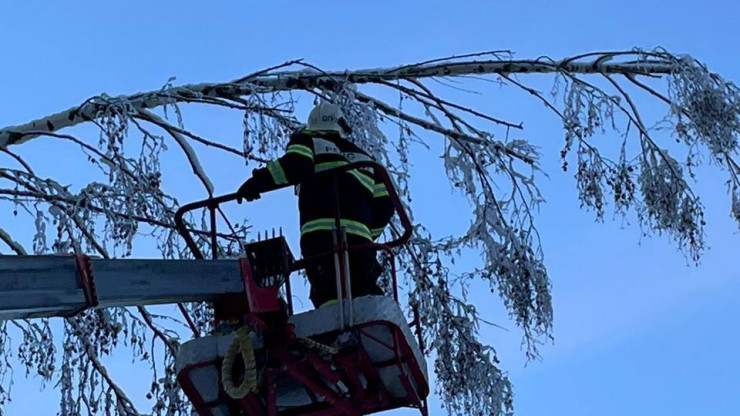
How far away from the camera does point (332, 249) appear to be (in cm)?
678

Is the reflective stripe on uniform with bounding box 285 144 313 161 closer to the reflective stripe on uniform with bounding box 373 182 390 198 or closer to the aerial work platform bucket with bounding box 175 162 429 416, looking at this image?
the aerial work platform bucket with bounding box 175 162 429 416

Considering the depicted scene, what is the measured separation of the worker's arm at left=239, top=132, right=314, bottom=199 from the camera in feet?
21.2

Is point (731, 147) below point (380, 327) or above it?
above

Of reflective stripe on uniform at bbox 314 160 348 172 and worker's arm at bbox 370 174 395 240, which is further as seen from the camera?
worker's arm at bbox 370 174 395 240

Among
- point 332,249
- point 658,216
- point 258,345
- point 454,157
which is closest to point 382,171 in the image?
point 332,249

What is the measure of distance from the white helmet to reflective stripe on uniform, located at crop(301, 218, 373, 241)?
49cm

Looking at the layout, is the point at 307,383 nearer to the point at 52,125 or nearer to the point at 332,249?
the point at 332,249

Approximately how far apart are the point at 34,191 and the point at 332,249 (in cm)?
203

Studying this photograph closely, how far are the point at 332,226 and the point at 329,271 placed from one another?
21 cm

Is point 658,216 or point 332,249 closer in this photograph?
point 332,249

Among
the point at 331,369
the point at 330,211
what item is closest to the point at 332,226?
the point at 330,211

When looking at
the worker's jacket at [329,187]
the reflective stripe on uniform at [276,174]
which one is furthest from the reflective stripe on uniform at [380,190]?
the reflective stripe on uniform at [276,174]

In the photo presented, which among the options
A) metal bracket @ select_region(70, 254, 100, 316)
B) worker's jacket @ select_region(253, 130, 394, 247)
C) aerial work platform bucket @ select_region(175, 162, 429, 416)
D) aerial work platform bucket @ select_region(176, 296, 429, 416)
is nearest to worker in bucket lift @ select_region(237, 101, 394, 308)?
worker's jacket @ select_region(253, 130, 394, 247)

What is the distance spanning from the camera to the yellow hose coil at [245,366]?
6125 mm
